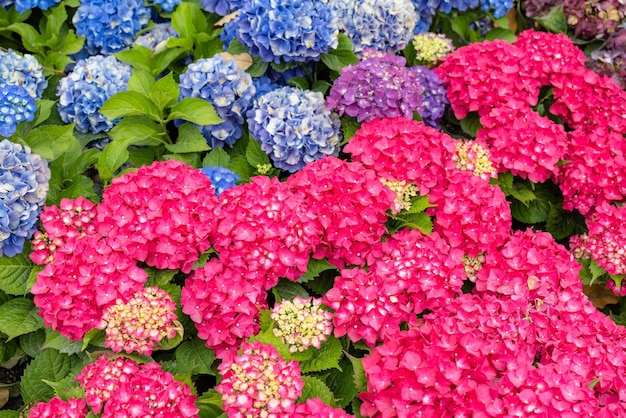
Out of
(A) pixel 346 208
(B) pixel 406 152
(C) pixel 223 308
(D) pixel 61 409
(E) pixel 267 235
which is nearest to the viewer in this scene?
(D) pixel 61 409

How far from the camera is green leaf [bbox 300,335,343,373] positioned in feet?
8.23

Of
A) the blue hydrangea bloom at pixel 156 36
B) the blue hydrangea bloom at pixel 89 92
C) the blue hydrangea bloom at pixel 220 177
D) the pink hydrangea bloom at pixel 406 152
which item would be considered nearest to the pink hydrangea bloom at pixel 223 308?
the blue hydrangea bloom at pixel 220 177

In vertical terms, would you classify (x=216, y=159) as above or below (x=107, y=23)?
below

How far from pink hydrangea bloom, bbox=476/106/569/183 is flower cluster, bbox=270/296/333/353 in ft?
4.86

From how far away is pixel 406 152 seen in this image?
3115mm

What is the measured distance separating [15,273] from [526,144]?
2536mm

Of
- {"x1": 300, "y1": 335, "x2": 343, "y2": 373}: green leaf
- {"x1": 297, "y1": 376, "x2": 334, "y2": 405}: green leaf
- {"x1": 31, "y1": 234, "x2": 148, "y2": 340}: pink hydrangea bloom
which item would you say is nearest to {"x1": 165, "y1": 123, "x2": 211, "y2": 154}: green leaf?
{"x1": 31, "y1": 234, "x2": 148, "y2": 340}: pink hydrangea bloom

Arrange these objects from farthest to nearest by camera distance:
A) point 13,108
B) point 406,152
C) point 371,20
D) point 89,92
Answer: point 371,20 → point 89,92 → point 406,152 → point 13,108

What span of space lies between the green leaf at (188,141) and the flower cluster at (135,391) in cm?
136

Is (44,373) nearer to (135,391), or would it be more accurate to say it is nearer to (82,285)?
(82,285)

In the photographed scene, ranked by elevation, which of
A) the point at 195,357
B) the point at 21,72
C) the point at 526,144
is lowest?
the point at 195,357

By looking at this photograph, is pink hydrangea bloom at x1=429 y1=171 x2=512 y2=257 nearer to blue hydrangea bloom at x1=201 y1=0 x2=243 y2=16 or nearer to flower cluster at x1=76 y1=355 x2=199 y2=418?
flower cluster at x1=76 y1=355 x2=199 y2=418

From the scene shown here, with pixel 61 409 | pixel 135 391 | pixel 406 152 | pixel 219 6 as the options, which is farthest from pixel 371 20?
pixel 61 409

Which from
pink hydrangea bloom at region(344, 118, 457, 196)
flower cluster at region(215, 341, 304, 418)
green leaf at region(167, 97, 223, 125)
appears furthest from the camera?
green leaf at region(167, 97, 223, 125)
